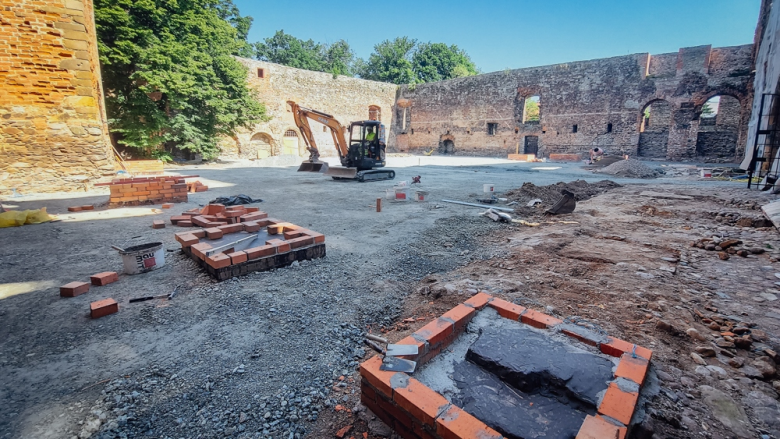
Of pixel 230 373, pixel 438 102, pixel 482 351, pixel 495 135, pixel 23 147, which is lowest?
pixel 230 373

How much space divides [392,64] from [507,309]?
135 feet

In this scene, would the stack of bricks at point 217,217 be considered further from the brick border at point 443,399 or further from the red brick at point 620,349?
the red brick at point 620,349

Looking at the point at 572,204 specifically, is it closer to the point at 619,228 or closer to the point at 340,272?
the point at 619,228

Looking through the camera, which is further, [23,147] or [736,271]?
[23,147]

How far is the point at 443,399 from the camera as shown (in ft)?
4.63

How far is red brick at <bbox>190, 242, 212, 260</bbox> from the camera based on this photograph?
126 inches

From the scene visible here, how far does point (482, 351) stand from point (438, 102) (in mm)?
27371

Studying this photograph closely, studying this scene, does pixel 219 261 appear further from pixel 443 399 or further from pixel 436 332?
pixel 443 399

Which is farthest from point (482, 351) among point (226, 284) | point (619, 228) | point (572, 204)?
point (572, 204)

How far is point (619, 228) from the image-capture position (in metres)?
4.84

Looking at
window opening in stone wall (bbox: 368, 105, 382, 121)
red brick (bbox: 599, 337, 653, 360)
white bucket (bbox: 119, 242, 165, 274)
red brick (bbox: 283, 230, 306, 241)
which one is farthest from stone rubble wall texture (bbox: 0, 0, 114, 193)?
window opening in stone wall (bbox: 368, 105, 382, 121)

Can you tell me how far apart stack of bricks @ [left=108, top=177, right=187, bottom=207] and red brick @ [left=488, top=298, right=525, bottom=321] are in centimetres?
673

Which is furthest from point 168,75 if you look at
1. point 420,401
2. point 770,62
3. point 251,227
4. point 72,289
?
point 770,62

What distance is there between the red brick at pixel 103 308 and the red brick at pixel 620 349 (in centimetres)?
313
